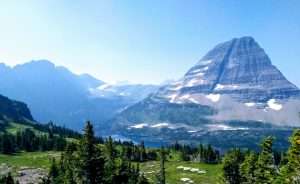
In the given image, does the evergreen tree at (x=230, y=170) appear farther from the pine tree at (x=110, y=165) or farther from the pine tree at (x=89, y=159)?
the pine tree at (x=89, y=159)

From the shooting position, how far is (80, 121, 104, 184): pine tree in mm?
54391

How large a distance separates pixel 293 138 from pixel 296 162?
8.27 feet

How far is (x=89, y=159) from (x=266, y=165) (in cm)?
2367

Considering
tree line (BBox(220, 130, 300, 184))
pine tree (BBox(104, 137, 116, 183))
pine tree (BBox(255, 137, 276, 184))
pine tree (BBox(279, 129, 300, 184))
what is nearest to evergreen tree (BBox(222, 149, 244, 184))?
pine tree (BBox(104, 137, 116, 183))

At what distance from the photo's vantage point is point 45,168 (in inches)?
7628

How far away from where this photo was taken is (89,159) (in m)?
54.4

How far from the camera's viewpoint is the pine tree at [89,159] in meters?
54.4

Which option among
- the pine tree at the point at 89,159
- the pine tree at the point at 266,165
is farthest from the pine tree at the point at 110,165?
the pine tree at the point at 266,165

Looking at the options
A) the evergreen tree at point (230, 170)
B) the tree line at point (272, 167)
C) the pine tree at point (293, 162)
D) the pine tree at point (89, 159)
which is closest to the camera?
the pine tree at point (293, 162)

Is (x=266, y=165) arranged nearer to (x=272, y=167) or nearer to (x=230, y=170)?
(x=272, y=167)

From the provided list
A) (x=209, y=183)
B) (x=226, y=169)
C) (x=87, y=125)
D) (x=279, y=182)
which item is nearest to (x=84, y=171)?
(x=87, y=125)

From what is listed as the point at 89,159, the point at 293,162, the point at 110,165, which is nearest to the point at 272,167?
the point at 293,162

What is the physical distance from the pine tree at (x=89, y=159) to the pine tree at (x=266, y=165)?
70.2 feet

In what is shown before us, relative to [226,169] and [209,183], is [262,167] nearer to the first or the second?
[226,169]
